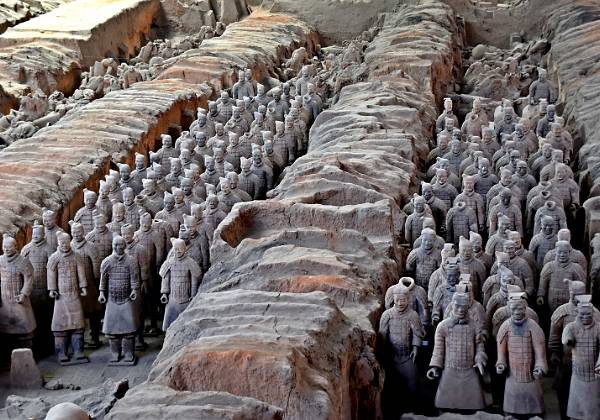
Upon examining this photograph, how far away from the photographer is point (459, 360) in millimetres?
7055

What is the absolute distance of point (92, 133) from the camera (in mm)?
12336

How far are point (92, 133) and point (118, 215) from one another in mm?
3260

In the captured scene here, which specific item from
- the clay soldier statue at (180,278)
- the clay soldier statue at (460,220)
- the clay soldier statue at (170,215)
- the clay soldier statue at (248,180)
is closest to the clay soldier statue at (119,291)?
the clay soldier statue at (180,278)

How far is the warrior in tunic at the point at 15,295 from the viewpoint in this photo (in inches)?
337

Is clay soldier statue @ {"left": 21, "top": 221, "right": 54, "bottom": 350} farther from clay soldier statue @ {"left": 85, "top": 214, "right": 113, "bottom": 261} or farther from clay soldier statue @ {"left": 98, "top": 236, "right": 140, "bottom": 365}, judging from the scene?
clay soldier statue @ {"left": 98, "top": 236, "right": 140, "bottom": 365}

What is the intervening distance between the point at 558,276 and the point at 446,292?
1035 mm

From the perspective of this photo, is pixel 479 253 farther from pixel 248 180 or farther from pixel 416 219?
pixel 248 180

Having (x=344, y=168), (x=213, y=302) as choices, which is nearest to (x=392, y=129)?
(x=344, y=168)

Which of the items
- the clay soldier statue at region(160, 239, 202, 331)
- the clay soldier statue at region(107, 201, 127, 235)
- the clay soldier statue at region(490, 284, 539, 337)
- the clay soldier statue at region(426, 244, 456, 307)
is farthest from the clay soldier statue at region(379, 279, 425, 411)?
the clay soldier statue at region(107, 201, 127, 235)

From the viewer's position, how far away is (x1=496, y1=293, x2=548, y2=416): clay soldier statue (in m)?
6.89

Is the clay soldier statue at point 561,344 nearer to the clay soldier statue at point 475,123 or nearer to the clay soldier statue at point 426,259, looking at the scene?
the clay soldier statue at point 426,259

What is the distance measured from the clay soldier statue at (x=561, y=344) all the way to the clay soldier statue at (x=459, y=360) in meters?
0.66

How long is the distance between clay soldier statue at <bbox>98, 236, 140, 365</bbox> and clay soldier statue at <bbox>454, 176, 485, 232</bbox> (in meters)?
3.01

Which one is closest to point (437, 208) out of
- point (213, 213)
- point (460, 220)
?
point (460, 220)
